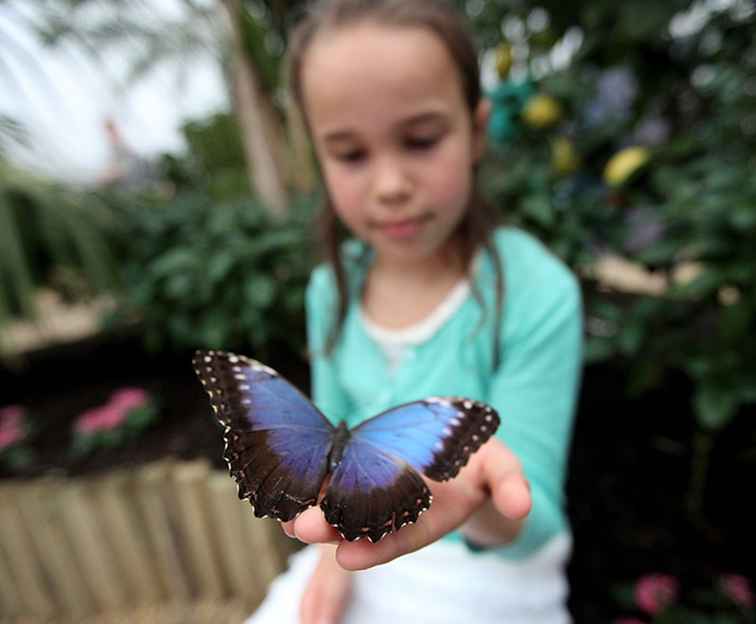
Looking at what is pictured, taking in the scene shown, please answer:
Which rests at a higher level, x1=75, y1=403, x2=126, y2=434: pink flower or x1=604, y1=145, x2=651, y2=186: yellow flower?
x1=604, y1=145, x2=651, y2=186: yellow flower

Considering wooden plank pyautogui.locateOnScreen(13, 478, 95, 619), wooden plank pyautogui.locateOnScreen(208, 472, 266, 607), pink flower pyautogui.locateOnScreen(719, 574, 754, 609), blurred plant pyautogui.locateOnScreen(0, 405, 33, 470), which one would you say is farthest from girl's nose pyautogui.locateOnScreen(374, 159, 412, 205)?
blurred plant pyautogui.locateOnScreen(0, 405, 33, 470)

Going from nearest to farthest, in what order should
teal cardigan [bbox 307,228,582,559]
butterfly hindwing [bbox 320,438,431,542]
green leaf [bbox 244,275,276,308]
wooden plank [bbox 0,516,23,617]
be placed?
butterfly hindwing [bbox 320,438,431,542] → teal cardigan [bbox 307,228,582,559] → wooden plank [bbox 0,516,23,617] → green leaf [bbox 244,275,276,308]

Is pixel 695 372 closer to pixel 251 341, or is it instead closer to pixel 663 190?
pixel 663 190

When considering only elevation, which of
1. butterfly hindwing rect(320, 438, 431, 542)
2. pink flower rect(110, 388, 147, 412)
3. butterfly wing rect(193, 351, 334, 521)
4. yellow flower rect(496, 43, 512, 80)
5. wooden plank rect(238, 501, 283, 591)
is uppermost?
yellow flower rect(496, 43, 512, 80)

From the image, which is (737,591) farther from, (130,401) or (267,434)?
(130,401)

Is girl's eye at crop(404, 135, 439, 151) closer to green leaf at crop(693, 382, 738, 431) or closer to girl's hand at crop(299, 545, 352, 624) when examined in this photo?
girl's hand at crop(299, 545, 352, 624)

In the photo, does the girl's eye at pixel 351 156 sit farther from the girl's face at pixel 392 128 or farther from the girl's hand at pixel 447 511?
the girl's hand at pixel 447 511

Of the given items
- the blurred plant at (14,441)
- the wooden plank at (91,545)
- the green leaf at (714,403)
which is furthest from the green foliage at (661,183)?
the blurred plant at (14,441)
